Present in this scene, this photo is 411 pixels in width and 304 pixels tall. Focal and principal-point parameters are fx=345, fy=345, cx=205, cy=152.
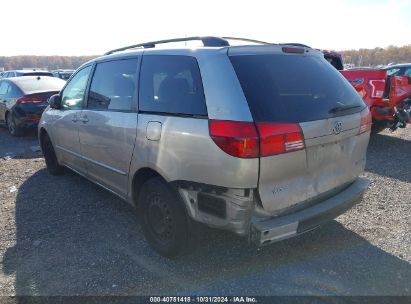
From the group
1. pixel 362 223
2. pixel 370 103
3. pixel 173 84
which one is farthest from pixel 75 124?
pixel 370 103

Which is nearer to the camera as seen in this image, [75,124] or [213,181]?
[213,181]

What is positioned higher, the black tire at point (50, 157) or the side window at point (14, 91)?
the side window at point (14, 91)

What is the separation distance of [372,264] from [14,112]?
8924 mm

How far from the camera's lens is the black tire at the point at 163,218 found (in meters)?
2.90

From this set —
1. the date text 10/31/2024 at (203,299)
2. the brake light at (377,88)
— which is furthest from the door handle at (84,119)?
the brake light at (377,88)

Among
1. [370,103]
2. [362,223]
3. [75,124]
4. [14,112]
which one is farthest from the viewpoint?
[14,112]

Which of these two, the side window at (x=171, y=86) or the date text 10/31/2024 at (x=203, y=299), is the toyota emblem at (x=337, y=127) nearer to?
the side window at (x=171, y=86)

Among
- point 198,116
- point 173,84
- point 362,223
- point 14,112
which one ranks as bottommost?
point 362,223

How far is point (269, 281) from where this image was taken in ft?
9.34

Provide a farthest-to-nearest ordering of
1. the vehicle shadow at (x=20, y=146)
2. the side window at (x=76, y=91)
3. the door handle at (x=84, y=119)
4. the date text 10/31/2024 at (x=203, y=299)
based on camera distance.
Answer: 1. the vehicle shadow at (x=20, y=146)
2. the side window at (x=76, y=91)
3. the door handle at (x=84, y=119)
4. the date text 10/31/2024 at (x=203, y=299)

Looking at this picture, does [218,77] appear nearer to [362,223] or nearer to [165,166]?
[165,166]

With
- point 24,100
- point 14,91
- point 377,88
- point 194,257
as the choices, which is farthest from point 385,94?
point 14,91

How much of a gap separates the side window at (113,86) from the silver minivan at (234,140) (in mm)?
22

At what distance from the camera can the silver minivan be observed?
8.11ft
